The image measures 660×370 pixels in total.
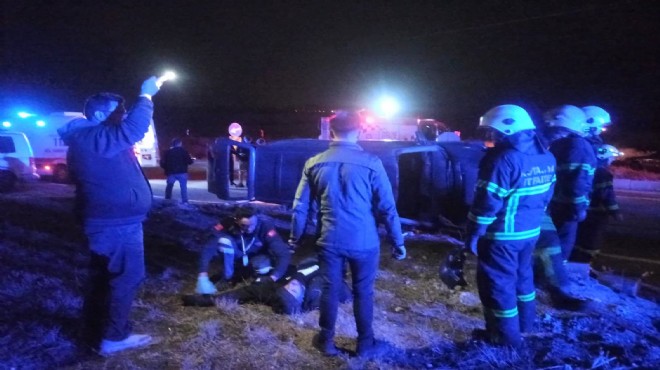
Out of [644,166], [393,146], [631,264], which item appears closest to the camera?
[631,264]

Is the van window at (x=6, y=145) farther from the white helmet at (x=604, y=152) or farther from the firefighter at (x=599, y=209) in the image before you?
the white helmet at (x=604, y=152)

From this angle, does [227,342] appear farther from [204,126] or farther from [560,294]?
[204,126]

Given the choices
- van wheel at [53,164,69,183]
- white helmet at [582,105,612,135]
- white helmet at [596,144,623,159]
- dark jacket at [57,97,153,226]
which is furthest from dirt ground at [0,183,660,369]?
van wheel at [53,164,69,183]

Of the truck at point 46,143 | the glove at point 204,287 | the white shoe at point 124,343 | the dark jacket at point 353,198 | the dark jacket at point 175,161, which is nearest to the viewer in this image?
the dark jacket at point 353,198

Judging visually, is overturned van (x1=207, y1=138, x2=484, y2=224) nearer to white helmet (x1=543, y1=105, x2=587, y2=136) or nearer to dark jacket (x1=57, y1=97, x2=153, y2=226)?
white helmet (x1=543, y1=105, x2=587, y2=136)

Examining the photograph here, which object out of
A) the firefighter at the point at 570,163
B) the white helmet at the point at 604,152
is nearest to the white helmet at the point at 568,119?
the firefighter at the point at 570,163

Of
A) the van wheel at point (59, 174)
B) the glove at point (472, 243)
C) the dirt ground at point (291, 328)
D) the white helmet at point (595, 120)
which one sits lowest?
the van wheel at point (59, 174)

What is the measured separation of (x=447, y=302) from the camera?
4969 millimetres

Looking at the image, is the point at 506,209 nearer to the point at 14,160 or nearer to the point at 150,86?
the point at 150,86

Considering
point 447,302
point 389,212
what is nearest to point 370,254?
point 389,212

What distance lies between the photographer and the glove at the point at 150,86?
338 cm

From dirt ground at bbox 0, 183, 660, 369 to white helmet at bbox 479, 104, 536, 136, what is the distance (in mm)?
1541

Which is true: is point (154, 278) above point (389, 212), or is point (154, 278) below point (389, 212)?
below

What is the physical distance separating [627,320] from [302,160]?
4786 mm
